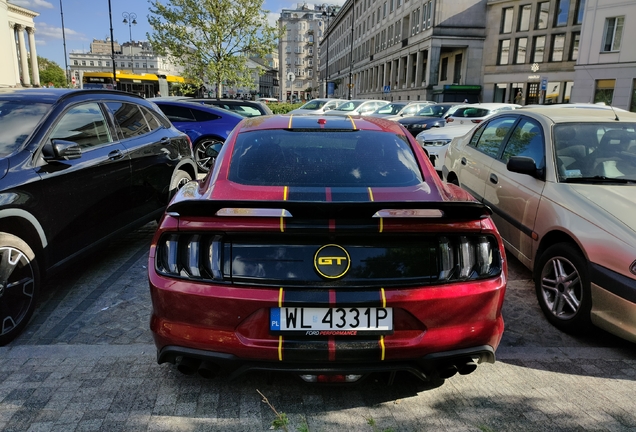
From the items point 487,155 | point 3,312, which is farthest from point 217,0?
point 3,312

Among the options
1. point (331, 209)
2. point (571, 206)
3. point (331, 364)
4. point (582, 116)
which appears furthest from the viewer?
point (582, 116)

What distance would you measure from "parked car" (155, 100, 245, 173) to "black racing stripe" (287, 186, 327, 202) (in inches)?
340

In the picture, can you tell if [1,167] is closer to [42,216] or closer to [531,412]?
[42,216]

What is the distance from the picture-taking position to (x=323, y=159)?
3.23 m

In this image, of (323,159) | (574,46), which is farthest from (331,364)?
(574,46)

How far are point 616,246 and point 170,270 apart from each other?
2967mm

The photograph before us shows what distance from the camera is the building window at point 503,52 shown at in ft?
164

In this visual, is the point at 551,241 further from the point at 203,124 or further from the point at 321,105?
the point at 321,105

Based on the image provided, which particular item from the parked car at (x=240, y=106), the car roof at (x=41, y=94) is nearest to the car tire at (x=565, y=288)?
the car roof at (x=41, y=94)

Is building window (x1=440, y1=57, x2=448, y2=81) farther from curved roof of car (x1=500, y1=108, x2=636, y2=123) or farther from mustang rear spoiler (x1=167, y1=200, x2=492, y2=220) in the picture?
mustang rear spoiler (x1=167, y1=200, x2=492, y2=220)

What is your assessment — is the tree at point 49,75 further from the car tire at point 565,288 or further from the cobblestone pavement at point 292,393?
the car tire at point 565,288

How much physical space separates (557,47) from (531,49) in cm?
254

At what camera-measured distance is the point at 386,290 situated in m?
2.41

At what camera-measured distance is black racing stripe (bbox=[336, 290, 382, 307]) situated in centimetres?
237
